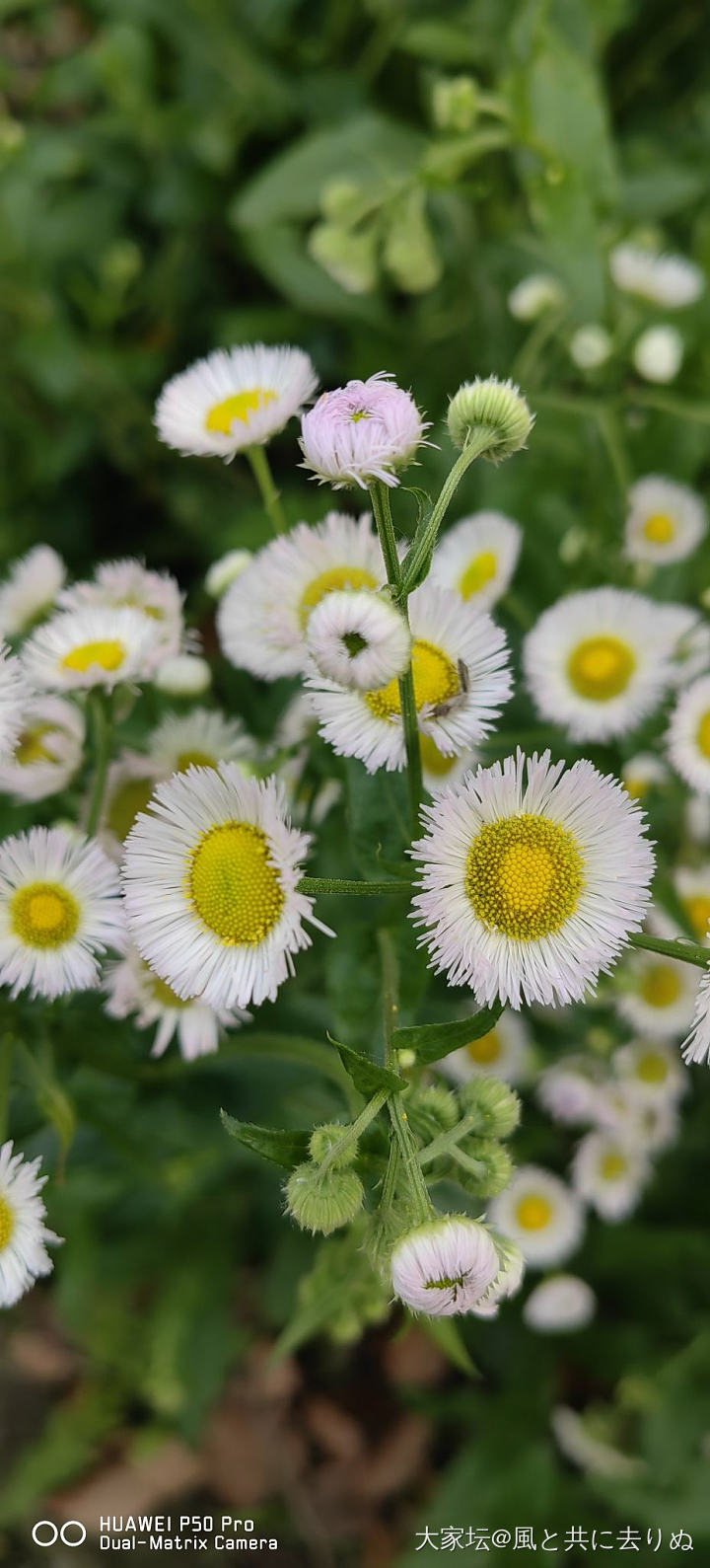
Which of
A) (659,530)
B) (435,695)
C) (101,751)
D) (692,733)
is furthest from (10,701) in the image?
(659,530)

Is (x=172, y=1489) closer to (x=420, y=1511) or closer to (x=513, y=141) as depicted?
(x=420, y=1511)

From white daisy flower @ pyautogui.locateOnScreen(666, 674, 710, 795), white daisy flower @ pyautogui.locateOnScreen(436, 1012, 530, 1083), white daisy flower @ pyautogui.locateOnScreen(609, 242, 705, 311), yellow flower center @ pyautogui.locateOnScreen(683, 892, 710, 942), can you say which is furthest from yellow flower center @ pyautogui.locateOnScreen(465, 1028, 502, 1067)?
white daisy flower @ pyautogui.locateOnScreen(609, 242, 705, 311)

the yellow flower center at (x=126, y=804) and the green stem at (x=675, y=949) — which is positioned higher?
the yellow flower center at (x=126, y=804)

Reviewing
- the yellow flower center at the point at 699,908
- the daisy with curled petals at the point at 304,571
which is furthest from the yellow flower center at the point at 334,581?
the yellow flower center at the point at 699,908

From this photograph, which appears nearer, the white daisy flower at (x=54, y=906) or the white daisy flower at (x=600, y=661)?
the white daisy flower at (x=54, y=906)

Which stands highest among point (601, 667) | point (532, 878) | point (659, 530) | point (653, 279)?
point (653, 279)

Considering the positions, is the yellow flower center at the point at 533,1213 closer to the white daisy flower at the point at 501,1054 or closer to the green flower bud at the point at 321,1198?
the white daisy flower at the point at 501,1054

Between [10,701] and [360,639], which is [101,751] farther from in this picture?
[360,639]
